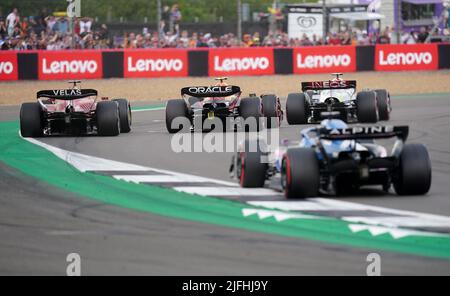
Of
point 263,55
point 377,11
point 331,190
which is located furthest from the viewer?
point 377,11

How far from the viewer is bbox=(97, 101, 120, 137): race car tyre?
19891 mm

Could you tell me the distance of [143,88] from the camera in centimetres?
3428

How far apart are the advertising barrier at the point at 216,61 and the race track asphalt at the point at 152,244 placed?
21.2 m

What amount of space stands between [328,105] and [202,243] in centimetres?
1189

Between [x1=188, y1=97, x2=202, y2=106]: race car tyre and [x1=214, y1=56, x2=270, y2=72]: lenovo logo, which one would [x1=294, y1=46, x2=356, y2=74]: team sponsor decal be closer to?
[x1=214, y1=56, x2=270, y2=72]: lenovo logo

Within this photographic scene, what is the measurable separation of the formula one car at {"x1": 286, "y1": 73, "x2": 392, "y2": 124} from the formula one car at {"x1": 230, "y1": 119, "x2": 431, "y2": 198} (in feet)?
29.2

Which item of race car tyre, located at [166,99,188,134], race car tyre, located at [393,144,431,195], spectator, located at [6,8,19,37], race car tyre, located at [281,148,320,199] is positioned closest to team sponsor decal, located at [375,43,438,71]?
spectator, located at [6,8,19,37]

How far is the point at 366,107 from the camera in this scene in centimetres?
2120

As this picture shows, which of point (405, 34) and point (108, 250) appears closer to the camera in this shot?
point (108, 250)

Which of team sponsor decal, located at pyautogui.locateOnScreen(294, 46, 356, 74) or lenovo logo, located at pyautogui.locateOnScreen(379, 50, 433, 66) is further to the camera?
lenovo logo, located at pyautogui.locateOnScreen(379, 50, 433, 66)

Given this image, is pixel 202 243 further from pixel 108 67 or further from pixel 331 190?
pixel 108 67

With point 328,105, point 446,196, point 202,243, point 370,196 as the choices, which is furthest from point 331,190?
point 328,105

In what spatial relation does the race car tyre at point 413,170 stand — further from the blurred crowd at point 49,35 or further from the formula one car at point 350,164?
the blurred crowd at point 49,35

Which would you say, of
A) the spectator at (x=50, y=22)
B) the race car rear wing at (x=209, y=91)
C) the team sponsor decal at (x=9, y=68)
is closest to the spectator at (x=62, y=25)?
the spectator at (x=50, y=22)
